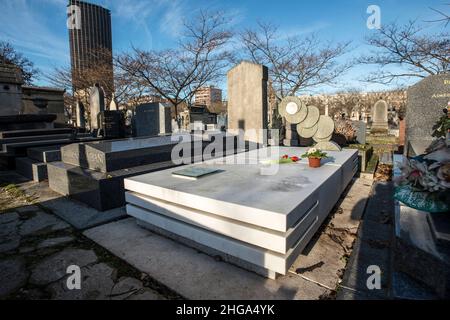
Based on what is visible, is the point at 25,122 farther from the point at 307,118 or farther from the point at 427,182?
the point at 427,182

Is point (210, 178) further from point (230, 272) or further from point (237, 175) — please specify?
point (230, 272)

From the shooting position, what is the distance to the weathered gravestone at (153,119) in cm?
1082

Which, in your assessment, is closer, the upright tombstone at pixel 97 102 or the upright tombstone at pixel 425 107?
the upright tombstone at pixel 425 107

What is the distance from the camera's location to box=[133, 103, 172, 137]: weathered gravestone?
1082 centimetres

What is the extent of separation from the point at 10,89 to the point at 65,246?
12061 mm

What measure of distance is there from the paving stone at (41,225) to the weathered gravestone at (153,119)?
23.5 feet

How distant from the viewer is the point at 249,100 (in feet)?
27.3

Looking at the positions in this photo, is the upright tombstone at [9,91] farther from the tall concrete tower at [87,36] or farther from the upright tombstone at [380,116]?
the upright tombstone at [380,116]

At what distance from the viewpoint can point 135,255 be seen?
2762mm

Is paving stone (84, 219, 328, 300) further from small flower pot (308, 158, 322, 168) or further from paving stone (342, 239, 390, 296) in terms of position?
small flower pot (308, 158, 322, 168)

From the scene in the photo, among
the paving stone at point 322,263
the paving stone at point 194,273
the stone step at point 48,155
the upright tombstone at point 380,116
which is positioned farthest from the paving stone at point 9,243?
the upright tombstone at point 380,116

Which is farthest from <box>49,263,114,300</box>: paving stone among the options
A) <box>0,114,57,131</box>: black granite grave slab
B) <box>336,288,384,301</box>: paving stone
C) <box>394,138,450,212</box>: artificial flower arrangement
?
<box>0,114,57,131</box>: black granite grave slab

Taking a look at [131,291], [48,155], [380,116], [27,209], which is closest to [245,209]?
[131,291]
